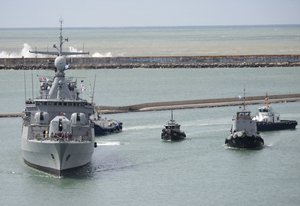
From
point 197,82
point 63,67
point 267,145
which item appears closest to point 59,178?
point 63,67

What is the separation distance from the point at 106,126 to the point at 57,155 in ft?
72.1

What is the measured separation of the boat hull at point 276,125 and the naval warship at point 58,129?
1887 cm

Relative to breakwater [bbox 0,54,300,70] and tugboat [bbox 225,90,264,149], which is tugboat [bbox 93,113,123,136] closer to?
tugboat [bbox 225,90,264,149]

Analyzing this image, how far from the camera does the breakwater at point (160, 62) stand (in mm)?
174375

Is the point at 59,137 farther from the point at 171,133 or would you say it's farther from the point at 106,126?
the point at 106,126

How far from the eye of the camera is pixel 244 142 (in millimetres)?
80625

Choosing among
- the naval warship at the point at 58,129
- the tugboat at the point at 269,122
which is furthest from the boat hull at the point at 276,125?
the naval warship at the point at 58,129

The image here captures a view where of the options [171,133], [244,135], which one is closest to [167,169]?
[244,135]

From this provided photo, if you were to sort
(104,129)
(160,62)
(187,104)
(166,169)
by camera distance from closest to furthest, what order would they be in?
(166,169), (104,129), (187,104), (160,62)

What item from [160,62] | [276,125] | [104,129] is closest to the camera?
[104,129]

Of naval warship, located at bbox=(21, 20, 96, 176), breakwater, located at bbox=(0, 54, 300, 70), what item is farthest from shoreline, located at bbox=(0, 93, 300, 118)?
breakwater, located at bbox=(0, 54, 300, 70)

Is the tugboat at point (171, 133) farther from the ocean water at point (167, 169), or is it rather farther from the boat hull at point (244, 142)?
the boat hull at point (244, 142)

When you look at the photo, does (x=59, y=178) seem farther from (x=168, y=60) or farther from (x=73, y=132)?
(x=168, y=60)

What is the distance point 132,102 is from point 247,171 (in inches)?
1807
